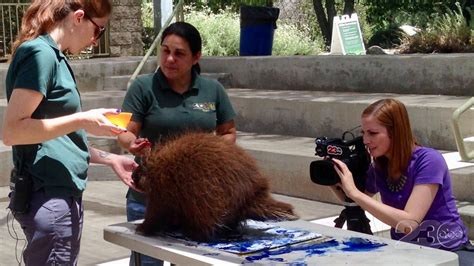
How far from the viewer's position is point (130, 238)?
3354mm

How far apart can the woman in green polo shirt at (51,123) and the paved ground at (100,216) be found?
8.50ft

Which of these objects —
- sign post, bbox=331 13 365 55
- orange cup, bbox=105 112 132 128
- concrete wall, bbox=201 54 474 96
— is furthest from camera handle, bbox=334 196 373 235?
sign post, bbox=331 13 365 55

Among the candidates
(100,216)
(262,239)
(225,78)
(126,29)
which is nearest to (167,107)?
(262,239)

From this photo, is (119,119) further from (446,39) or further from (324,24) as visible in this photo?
(324,24)

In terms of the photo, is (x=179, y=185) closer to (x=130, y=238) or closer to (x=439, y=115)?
(x=130, y=238)

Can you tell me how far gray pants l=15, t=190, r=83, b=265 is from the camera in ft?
10.8

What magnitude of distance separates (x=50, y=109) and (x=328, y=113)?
622cm

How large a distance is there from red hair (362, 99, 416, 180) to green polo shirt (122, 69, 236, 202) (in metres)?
0.78

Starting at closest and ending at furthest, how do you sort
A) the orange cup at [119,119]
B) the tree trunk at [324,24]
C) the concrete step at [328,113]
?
the orange cup at [119,119]
the concrete step at [328,113]
the tree trunk at [324,24]

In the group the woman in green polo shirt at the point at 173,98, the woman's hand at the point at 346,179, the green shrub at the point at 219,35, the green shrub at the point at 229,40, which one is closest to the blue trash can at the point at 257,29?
the green shrub at the point at 229,40

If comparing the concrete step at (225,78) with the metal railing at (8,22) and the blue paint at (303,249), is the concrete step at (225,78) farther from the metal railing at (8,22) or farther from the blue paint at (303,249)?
the blue paint at (303,249)

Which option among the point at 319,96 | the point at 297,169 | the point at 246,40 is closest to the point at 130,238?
the point at 297,169

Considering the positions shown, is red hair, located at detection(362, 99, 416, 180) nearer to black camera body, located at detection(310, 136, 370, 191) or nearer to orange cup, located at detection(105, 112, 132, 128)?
black camera body, located at detection(310, 136, 370, 191)

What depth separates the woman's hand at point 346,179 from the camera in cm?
392
